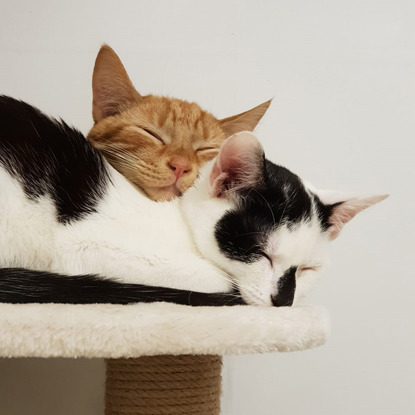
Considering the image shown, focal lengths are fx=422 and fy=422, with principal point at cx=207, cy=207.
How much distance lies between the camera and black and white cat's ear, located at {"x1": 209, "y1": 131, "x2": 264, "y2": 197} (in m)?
0.82

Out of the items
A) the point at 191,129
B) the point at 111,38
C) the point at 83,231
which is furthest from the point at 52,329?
the point at 111,38

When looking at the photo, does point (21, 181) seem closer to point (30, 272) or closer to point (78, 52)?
point (30, 272)

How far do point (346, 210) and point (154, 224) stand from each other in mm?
464

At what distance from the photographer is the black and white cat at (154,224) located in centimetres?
83

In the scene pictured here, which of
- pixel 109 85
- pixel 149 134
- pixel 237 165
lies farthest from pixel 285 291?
pixel 109 85

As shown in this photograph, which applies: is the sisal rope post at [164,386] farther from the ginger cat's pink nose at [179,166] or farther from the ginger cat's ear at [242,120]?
the ginger cat's ear at [242,120]

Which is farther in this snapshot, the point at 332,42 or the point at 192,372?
the point at 332,42

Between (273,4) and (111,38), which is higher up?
(273,4)

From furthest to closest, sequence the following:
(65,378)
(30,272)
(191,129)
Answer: (65,378) → (191,129) → (30,272)

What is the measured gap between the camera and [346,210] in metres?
1.02

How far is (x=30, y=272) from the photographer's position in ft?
2.38

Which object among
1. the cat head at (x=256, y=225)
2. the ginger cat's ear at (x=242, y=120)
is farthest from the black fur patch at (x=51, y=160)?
the ginger cat's ear at (x=242, y=120)

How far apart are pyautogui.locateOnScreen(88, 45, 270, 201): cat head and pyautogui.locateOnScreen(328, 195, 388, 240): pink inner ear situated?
1.15 feet

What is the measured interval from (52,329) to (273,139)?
1.18 m
